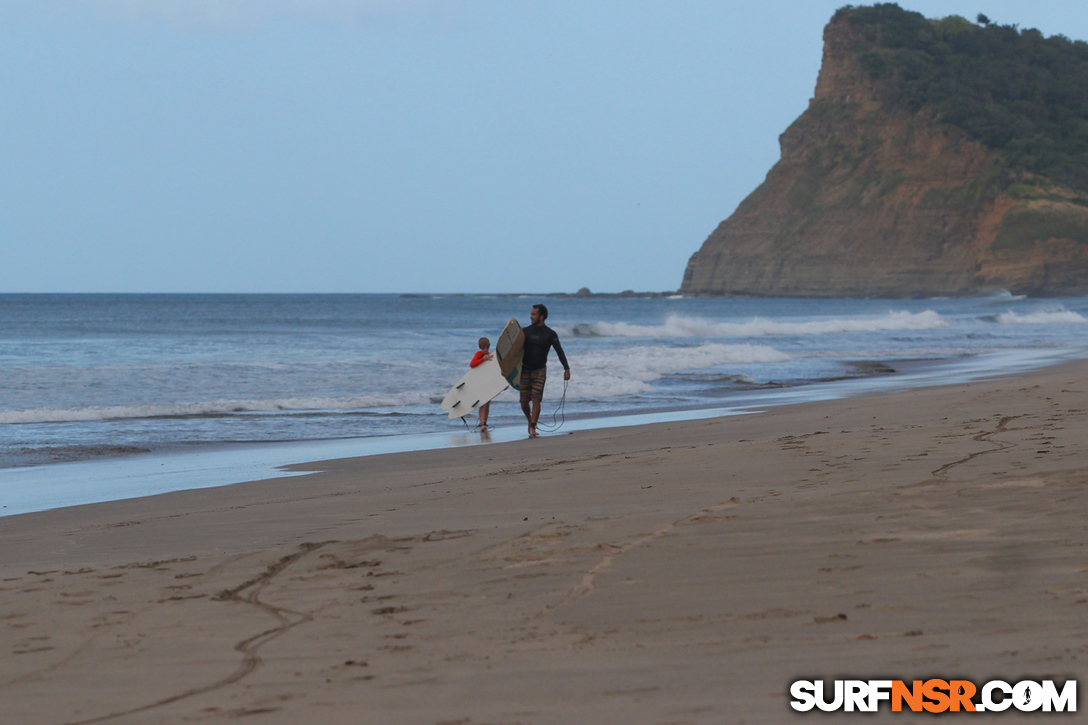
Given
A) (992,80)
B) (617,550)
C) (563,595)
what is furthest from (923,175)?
(563,595)

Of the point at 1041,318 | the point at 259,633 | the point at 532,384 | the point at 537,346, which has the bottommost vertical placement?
the point at 259,633

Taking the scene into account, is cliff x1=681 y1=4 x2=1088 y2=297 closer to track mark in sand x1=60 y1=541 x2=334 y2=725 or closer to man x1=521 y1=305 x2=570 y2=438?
man x1=521 y1=305 x2=570 y2=438

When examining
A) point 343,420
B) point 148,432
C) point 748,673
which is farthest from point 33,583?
point 343,420

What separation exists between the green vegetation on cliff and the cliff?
6.0 inches

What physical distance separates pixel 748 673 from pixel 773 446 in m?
4.96

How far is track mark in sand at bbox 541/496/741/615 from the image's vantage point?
140 inches

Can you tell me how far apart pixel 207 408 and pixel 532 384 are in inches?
211

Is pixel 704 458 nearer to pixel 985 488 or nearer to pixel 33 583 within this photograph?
pixel 985 488

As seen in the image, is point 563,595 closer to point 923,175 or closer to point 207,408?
point 207,408

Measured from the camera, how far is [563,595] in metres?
3.57

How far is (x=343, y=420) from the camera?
42.8ft

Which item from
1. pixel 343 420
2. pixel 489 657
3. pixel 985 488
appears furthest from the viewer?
pixel 343 420

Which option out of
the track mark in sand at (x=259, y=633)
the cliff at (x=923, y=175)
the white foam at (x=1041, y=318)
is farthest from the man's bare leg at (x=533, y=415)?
the cliff at (x=923, y=175)

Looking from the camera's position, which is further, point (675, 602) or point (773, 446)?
point (773, 446)
